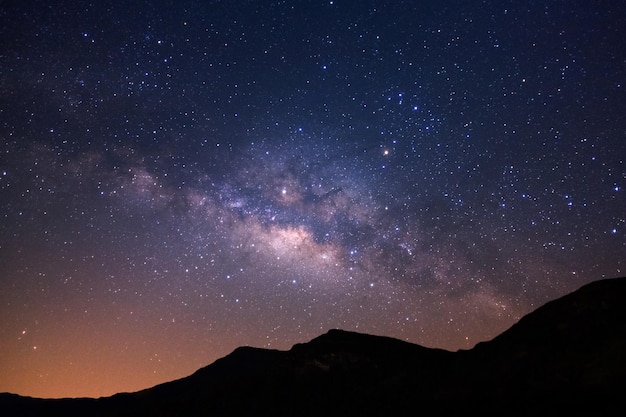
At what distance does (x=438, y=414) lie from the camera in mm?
26359

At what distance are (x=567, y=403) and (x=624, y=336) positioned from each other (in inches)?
212

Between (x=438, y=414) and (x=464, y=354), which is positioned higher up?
(x=464, y=354)

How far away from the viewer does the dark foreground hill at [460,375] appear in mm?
21531

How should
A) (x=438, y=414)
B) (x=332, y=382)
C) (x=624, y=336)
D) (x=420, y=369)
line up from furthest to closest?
1. (x=332, y=382)
2. (x=420, y=369)
3. (x=438, y=414)
4. (x=624, y=336)

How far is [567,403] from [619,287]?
434 inches

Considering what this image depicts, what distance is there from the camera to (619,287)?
26.9m

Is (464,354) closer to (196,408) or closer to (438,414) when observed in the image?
(438,414)

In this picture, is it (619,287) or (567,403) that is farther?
(619,287)

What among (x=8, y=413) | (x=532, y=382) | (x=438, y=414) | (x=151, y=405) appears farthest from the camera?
(x=8, y=413)

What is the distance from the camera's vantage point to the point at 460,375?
28.6 meters

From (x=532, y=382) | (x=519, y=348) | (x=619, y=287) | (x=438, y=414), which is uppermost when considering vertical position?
(x=619, y=287)

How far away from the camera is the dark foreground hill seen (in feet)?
70.6

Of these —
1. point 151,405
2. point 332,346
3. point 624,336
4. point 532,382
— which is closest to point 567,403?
point 532,382

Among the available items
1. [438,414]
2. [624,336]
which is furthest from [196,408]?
[624,336]
